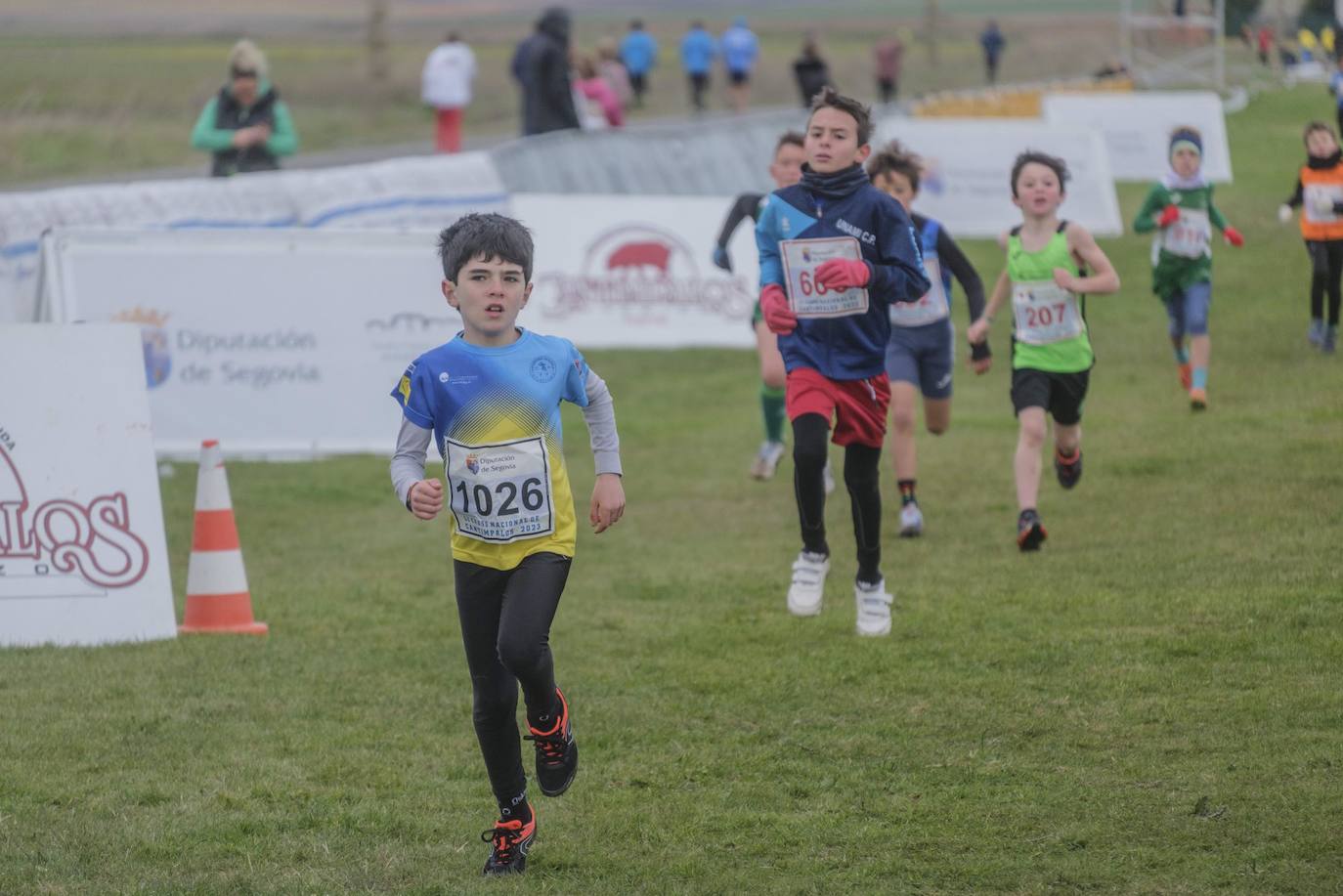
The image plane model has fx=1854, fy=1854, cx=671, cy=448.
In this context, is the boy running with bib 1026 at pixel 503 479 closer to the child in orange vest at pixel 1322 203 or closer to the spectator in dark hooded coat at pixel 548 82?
the child in orange vest at pixel 1322 203

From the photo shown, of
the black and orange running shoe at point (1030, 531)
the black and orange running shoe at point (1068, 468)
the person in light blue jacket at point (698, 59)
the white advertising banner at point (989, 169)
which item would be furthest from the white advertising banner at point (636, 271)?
the person in light blue jacket at point (698, 59)

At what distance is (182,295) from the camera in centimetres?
1280

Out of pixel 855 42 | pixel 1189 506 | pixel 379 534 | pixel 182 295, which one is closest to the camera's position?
pixel 1189 506

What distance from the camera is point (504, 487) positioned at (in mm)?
5152

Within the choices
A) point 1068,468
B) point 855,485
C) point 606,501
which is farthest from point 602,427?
point 1068,468

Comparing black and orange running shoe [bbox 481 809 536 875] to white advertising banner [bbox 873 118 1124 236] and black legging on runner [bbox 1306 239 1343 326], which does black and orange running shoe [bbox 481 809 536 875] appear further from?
white advertising banner [bbox 873 118 1124 236]

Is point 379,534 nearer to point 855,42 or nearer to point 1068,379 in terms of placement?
point 1068,379

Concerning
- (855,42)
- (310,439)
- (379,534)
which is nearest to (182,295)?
(310,439)

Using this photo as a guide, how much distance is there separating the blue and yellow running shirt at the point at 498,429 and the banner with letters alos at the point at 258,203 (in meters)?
8.33

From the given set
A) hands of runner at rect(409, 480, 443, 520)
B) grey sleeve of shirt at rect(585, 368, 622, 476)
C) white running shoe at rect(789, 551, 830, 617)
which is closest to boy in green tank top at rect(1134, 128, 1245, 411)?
white running shoe at rect(789, 551, 830, 617)

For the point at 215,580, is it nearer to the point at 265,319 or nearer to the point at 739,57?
the point at 265,319

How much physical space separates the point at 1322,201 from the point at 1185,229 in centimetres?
271

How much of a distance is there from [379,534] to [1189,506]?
4753mm

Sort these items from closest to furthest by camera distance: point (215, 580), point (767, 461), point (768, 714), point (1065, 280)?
point (768, 714) → point (215, 580) → point (1065, 280) → point (767, 461)
